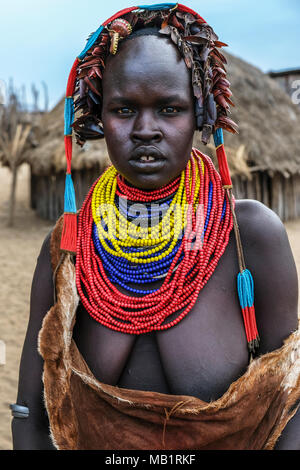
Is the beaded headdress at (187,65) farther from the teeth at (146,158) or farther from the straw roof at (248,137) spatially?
the straw roof at (248,137)

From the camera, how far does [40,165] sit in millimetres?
10773

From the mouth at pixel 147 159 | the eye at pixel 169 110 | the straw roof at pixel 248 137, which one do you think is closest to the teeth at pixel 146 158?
the mouth at pixel 147 159

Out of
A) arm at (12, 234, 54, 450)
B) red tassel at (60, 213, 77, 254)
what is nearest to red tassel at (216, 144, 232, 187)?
red tassel at (60, 213, 77, 254)

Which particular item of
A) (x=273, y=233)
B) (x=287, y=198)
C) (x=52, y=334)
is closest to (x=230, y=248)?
(x=273, y=233)

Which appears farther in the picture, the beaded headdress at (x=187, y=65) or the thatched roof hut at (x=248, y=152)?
the thatched roof hut at (x=248, y=152)

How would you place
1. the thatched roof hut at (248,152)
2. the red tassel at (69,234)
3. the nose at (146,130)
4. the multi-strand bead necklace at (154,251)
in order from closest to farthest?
the nose at (146,130), the multi-strand bead necklace at (154,251), the red tassel at (69,234), the thatched roof hut at (248,152)

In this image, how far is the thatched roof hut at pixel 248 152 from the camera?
10.2m

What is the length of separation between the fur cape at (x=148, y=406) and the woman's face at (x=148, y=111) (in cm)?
39

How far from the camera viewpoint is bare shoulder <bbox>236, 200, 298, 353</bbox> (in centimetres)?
136

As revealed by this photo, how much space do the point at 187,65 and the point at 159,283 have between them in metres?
0.62

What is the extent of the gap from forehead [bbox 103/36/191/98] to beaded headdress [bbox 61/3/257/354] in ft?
0.08

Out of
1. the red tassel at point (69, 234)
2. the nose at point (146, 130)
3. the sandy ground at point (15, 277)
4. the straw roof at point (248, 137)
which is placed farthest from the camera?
the straw roof at point (248, 137)

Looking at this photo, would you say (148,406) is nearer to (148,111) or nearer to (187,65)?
(148,111)

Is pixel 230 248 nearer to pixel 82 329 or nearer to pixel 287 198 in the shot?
pixel 82 329
